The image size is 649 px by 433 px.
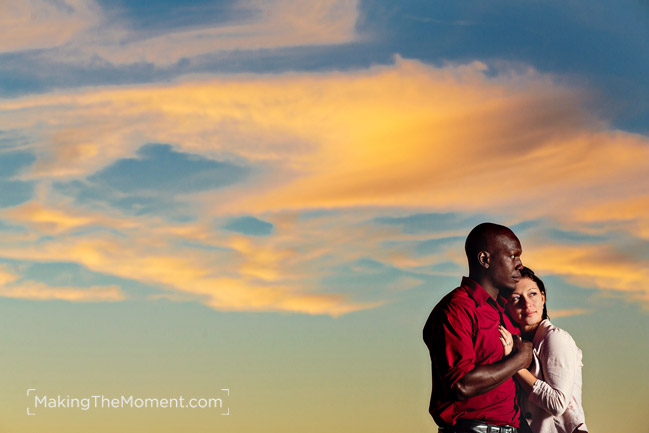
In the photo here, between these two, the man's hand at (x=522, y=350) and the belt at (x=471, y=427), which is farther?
the man's hand at (x=522, y=350)

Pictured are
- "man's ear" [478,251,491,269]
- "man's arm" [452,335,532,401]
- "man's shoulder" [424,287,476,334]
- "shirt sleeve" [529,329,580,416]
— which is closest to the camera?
"man's arm" [452,335,532,401]

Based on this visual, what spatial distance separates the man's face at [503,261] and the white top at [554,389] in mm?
532

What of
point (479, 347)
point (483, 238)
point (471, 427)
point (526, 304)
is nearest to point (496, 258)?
point (483, 238)

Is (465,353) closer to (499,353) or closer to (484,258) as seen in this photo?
(499,353)

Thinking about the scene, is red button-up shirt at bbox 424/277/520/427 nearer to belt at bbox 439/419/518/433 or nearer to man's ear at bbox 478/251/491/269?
belt at bbox 439/419/518/433

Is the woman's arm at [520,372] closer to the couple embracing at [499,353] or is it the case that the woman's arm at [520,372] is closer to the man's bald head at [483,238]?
the couple embracing at [499,353]

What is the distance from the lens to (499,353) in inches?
283

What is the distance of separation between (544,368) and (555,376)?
104 mm

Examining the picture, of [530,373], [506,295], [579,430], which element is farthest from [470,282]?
[579,430]

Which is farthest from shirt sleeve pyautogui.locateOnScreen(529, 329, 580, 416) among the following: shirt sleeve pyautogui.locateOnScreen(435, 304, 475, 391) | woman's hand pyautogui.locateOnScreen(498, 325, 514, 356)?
shirt sleeve pyautogui.locateOnScreen(435, 304, 475, 391)

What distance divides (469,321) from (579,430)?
4.12 ft

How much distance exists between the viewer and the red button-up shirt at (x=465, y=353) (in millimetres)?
→ 7000

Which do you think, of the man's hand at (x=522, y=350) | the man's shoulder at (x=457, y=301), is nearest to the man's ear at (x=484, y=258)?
the man's shoulder at (x=457, y=301)

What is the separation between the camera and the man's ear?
7352mm
